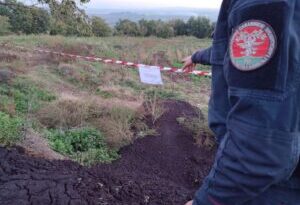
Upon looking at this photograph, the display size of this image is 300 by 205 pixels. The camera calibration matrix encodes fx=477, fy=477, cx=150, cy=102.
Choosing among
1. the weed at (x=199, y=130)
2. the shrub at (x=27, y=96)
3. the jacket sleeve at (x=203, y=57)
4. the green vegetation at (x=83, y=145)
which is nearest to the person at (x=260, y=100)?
the jacket sleeve at (x=203, y=57)

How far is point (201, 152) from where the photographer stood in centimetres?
637

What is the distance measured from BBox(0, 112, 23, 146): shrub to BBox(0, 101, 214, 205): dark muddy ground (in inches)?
8.9

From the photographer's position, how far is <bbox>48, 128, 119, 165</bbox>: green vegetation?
5750mm

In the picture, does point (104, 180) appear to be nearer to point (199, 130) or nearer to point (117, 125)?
point (117, 125)

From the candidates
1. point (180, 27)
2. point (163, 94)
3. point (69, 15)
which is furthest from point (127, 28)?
point (69, 15)

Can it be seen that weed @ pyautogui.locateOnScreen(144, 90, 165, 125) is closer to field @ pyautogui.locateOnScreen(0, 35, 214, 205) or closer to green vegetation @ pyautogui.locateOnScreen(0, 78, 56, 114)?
field @ pyautogui.locateOnScreen(0, 35, 214, 205)

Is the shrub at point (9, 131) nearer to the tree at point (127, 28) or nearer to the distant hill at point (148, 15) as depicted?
the distant hill at point (148, 15)

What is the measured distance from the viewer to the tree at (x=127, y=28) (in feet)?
90.5

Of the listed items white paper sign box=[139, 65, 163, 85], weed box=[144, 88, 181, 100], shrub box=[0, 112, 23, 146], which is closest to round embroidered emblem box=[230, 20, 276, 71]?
shrub box=[0, 112, 23, 146]

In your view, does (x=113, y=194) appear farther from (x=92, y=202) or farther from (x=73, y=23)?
(x=73, y=23)


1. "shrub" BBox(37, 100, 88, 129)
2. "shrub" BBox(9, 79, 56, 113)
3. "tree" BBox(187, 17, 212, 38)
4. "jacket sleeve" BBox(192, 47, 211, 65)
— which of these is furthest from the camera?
"tree" BBox(187, 17, 212, 38)

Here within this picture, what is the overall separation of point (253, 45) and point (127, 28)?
89.9 feet

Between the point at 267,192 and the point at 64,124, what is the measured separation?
5.83 metres

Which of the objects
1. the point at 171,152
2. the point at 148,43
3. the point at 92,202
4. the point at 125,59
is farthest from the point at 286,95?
the point at 148,43
